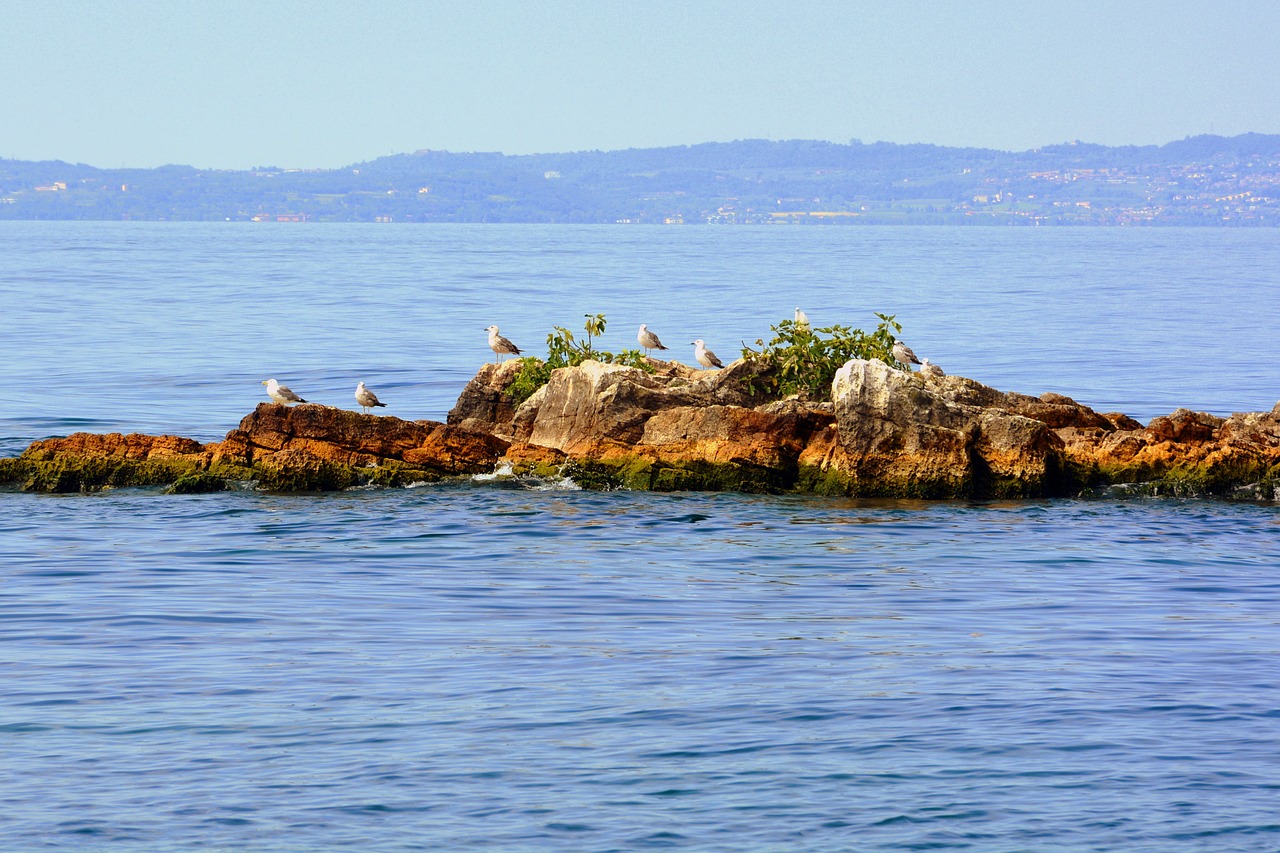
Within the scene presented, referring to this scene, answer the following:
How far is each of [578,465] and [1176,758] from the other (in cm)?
1367

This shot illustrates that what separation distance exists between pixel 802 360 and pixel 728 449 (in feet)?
8.91

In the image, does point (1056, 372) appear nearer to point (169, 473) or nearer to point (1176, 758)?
point (169, 473)

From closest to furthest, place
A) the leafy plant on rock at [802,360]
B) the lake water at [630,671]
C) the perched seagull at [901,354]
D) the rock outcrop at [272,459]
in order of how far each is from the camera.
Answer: the lake water at [630,671], the rock outcrop at [272,459], the leafy plant on rock at [802,360], the perched seagull at [901,354]

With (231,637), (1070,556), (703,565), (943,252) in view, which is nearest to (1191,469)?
(1070,556)

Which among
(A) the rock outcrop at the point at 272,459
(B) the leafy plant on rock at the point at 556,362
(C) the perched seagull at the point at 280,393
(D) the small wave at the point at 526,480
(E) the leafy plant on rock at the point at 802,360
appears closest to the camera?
(A) the rock outcrop at the point at 272,459

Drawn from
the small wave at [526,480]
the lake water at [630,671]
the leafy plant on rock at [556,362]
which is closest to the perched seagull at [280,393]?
the lake water at [630,671]

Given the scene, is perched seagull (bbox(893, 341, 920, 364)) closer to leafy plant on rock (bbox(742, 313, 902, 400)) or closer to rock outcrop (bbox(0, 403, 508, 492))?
leafy plant on rock (bbox(742, 313, 902, 400))

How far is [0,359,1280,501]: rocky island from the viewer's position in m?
24.3

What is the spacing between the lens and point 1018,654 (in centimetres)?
1587

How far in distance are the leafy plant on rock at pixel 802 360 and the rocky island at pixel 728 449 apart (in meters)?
0.17

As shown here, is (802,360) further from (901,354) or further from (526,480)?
(526,480)

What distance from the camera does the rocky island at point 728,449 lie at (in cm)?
2428

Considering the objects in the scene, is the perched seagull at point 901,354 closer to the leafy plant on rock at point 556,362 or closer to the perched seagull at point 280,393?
the leafy plant on rock at point 556,362

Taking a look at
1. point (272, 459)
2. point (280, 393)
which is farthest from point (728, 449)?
point (280, 393)
